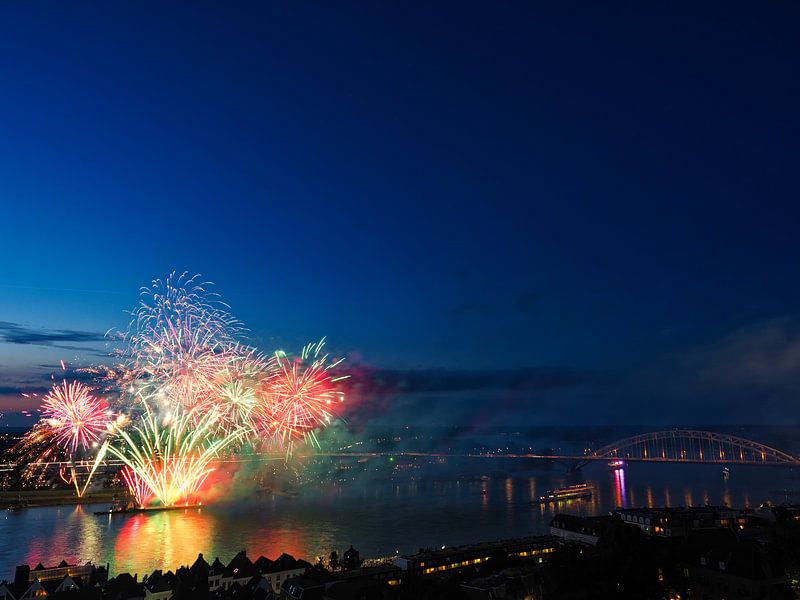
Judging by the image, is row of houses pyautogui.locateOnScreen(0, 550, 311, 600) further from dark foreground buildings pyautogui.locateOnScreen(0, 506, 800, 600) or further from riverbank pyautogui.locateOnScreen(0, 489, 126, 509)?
riverbank pyautogui.locateOnScreen(0, 489, 126, 509)

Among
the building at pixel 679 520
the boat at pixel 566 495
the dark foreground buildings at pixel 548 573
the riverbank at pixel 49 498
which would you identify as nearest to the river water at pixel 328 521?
the boat at pixel 566 495

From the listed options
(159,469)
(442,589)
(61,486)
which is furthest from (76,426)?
(61,486)

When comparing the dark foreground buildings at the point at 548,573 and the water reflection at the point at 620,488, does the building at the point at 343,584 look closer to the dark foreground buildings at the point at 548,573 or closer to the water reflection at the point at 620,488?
the dark foreground buildings at the point at 548,573

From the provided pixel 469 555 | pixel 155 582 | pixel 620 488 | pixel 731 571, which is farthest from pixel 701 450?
pixel 155 582

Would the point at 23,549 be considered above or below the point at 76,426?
below

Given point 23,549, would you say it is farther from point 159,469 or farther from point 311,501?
point 311,501

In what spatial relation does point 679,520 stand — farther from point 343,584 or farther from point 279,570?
point 279,570
